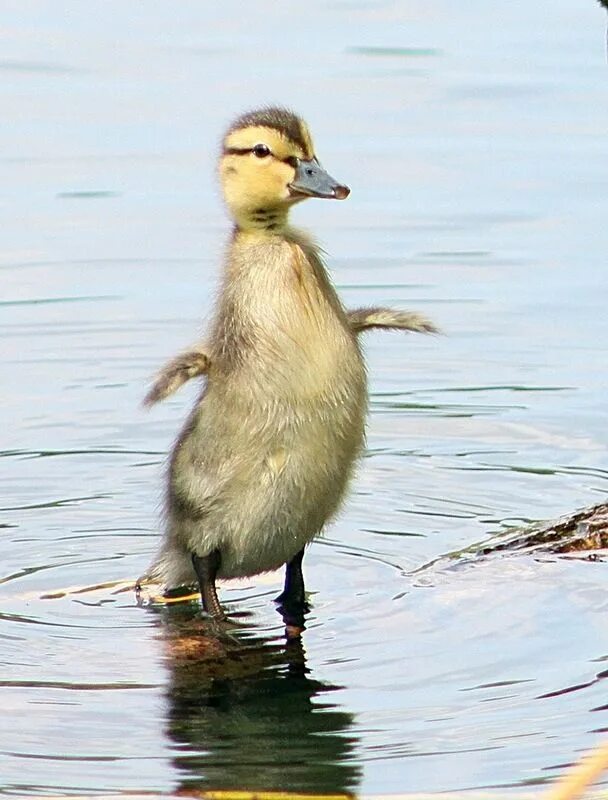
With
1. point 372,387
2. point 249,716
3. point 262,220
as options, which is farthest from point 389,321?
point 372,387

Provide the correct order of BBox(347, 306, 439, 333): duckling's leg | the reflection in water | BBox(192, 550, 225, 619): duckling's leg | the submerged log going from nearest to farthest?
the reflection in water → BBox(192, 550, 225, 619): duckling's leg → BBox(347, 306, 439, 333): duckling's leg → the submerged log

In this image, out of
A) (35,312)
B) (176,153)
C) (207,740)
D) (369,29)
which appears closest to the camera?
(207,740)

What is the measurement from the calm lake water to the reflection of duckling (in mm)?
434

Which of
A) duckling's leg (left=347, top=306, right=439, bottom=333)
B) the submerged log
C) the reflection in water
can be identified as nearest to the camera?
the reflection in water

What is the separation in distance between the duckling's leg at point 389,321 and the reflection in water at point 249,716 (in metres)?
1.17

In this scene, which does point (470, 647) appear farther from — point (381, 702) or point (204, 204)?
point (204, 204)

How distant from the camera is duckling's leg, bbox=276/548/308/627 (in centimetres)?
748

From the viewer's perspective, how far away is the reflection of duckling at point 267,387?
7.06m

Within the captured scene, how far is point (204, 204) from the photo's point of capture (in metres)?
12.9

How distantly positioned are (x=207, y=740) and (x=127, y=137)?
8287 mm

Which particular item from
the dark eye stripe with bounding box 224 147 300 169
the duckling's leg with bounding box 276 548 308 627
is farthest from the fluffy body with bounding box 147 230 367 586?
the dark eye stripe with bounding box 224 147 300 169

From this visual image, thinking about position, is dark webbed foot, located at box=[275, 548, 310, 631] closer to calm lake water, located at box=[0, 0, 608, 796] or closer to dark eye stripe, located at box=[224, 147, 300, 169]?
calm lake water, located at box=[0, 0, 608, 796]

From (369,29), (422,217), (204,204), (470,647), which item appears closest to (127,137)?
(204,204)

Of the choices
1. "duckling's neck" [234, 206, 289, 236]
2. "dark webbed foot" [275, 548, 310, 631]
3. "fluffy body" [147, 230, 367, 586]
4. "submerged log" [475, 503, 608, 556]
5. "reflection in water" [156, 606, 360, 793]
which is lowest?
"reflection in water" [156, 606, 360, 793]
